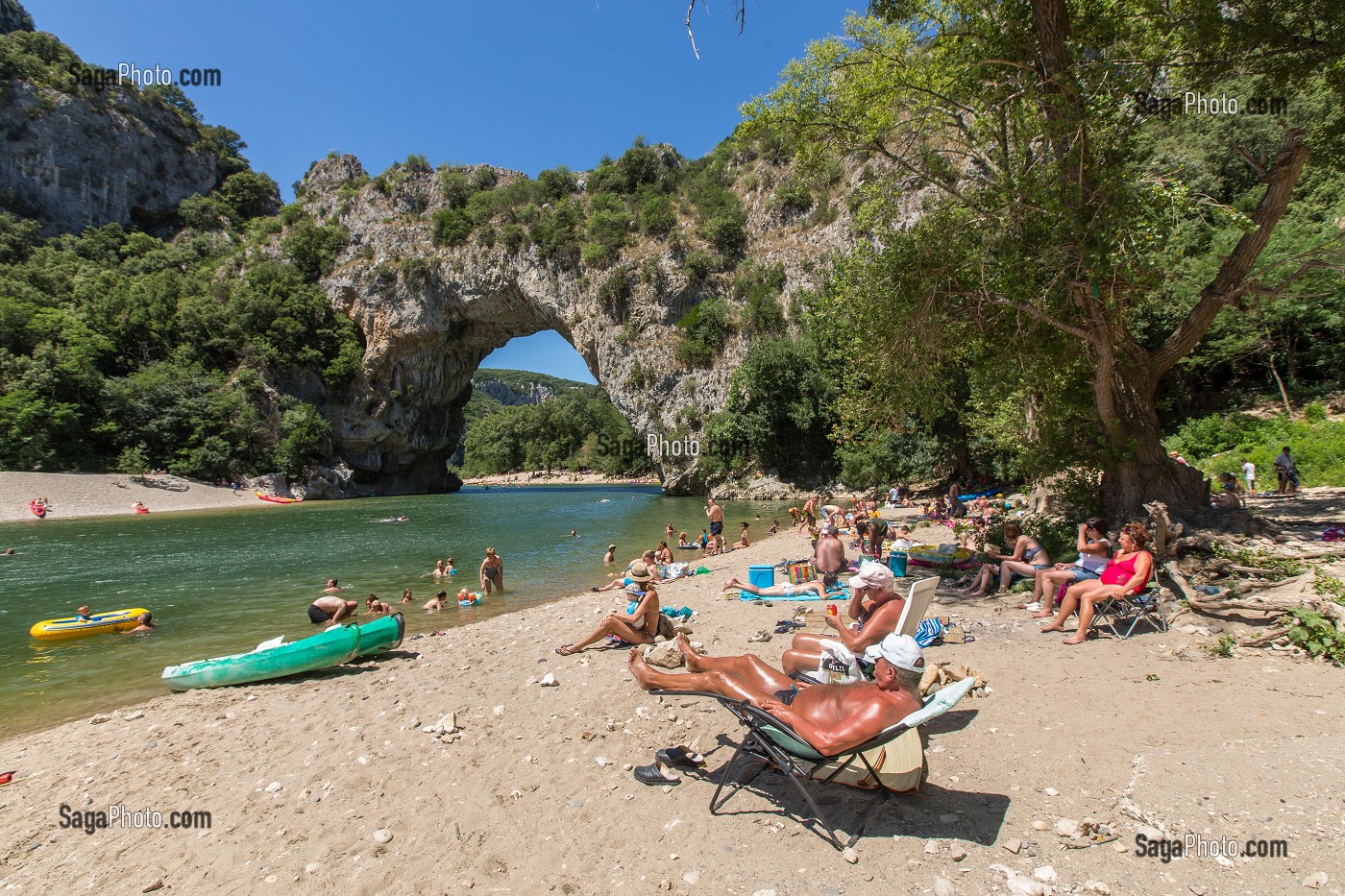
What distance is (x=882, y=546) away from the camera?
11109 mm

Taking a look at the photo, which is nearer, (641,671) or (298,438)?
(641,671)

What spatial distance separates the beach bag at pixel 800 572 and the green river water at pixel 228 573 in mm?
4388

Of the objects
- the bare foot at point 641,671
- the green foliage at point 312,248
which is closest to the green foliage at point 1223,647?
the bare foot at point 641,671

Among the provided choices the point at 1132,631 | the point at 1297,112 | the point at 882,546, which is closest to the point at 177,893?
the point at 1132,631

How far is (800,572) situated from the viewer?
9.38 meters

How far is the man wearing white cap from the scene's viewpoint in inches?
166

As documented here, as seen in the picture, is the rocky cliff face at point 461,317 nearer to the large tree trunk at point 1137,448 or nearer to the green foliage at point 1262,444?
the green foliage at point 1262,444

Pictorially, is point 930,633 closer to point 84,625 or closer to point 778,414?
point 84,625

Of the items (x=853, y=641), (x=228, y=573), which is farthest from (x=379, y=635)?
(x=228, y=573)

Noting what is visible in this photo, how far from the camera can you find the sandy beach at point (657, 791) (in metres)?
2.68

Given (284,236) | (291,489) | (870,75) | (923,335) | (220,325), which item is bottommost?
(291,489)

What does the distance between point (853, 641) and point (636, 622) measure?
2.57 meters

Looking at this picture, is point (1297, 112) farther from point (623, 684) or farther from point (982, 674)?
point (623, 684)

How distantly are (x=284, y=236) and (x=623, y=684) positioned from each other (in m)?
54.7
